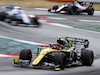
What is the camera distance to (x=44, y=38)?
1602 cm

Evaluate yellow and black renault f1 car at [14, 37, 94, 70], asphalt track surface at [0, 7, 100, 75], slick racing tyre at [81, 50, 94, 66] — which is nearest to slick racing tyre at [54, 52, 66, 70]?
yellow and black renault f1 car at [14, 37, 94, 70]

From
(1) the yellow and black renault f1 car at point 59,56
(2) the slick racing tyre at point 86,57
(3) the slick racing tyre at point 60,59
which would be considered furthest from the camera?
(2) the slick racing tyre at point 86,57

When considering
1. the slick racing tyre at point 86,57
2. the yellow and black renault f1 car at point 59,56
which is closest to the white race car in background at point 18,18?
the yellow and black renault f1 car at point 59,56

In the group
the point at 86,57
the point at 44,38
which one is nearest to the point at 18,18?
the point at 44,38

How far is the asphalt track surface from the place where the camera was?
30.0ft

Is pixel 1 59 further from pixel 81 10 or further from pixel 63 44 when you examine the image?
pixel 81 10

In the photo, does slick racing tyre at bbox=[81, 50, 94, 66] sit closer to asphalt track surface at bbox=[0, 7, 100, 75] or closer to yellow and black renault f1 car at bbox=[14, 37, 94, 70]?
yellow and black renault f1 car at bbox=[14, 37, 94, 70]

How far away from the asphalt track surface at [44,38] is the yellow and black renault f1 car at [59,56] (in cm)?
21

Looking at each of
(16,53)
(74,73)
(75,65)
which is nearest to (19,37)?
(16,53)

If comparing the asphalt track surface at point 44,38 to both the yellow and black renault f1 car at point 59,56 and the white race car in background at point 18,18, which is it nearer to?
A: the yellow and black renault f1 car at point 59,56

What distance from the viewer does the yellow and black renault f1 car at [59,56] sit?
9.38m

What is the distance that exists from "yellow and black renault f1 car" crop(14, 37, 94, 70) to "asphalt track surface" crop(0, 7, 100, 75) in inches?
8.4

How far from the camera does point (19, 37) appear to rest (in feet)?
51.7

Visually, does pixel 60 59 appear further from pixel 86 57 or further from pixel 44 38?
pixel 44 38
